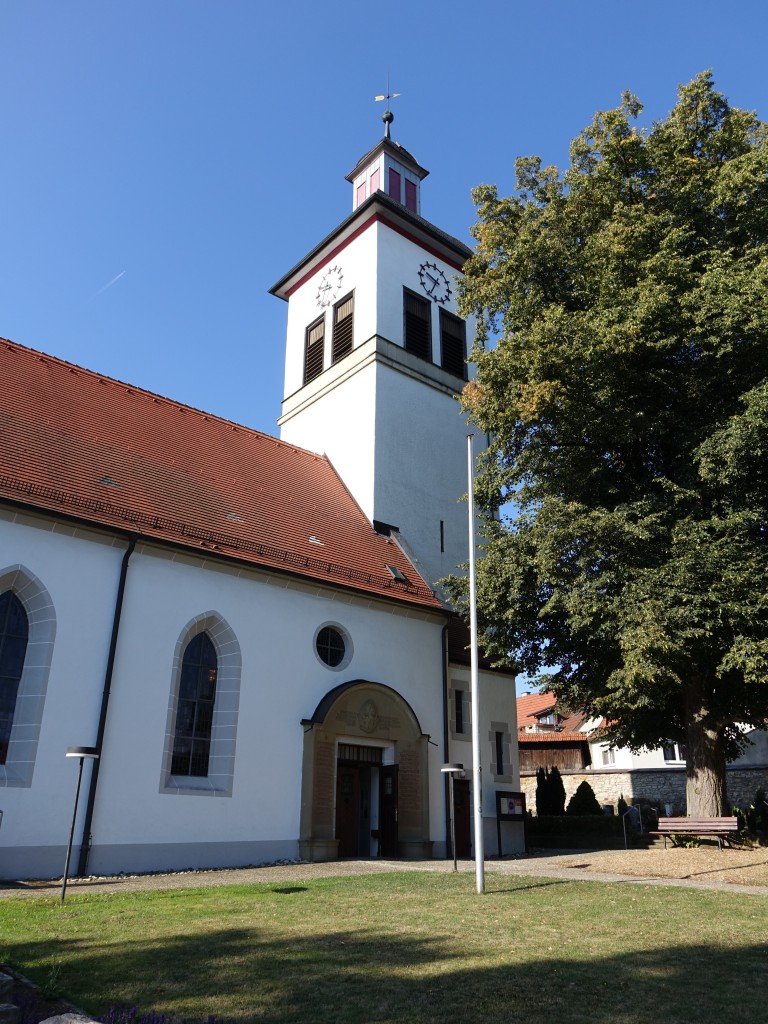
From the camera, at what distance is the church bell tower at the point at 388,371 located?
23.6 meters

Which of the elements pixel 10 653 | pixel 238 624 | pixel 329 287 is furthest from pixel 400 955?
pixel 329 287

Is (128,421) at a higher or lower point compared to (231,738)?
higher

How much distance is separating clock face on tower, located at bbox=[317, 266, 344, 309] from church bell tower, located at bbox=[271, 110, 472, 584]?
1.7 inches

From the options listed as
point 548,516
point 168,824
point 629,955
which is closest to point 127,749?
point 168,824

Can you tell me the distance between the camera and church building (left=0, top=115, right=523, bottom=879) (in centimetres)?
1365

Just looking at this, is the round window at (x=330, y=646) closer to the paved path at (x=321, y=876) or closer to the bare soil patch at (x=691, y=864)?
the paved path at (x=321, y=876)

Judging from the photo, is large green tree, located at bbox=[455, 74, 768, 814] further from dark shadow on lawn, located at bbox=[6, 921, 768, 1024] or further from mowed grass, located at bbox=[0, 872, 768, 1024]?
dark shadow on lawn, located at bbox=[6, 921, 768, 1024]

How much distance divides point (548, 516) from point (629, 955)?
10.3 meters

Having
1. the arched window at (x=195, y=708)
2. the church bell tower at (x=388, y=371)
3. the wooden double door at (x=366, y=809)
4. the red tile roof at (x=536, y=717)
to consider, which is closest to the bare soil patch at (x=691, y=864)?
the wooden double door at (x=366, y=809)

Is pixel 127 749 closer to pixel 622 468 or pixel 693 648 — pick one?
pixel 693 648

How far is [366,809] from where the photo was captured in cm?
1869

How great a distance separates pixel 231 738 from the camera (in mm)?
15555

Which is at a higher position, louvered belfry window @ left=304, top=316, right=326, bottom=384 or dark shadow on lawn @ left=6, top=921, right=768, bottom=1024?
louvered belfry window @ left=304, top=316, right=326, bottom=384

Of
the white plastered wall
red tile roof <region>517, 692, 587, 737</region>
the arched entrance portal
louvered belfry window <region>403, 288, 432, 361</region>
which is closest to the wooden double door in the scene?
the arched entrance portal
